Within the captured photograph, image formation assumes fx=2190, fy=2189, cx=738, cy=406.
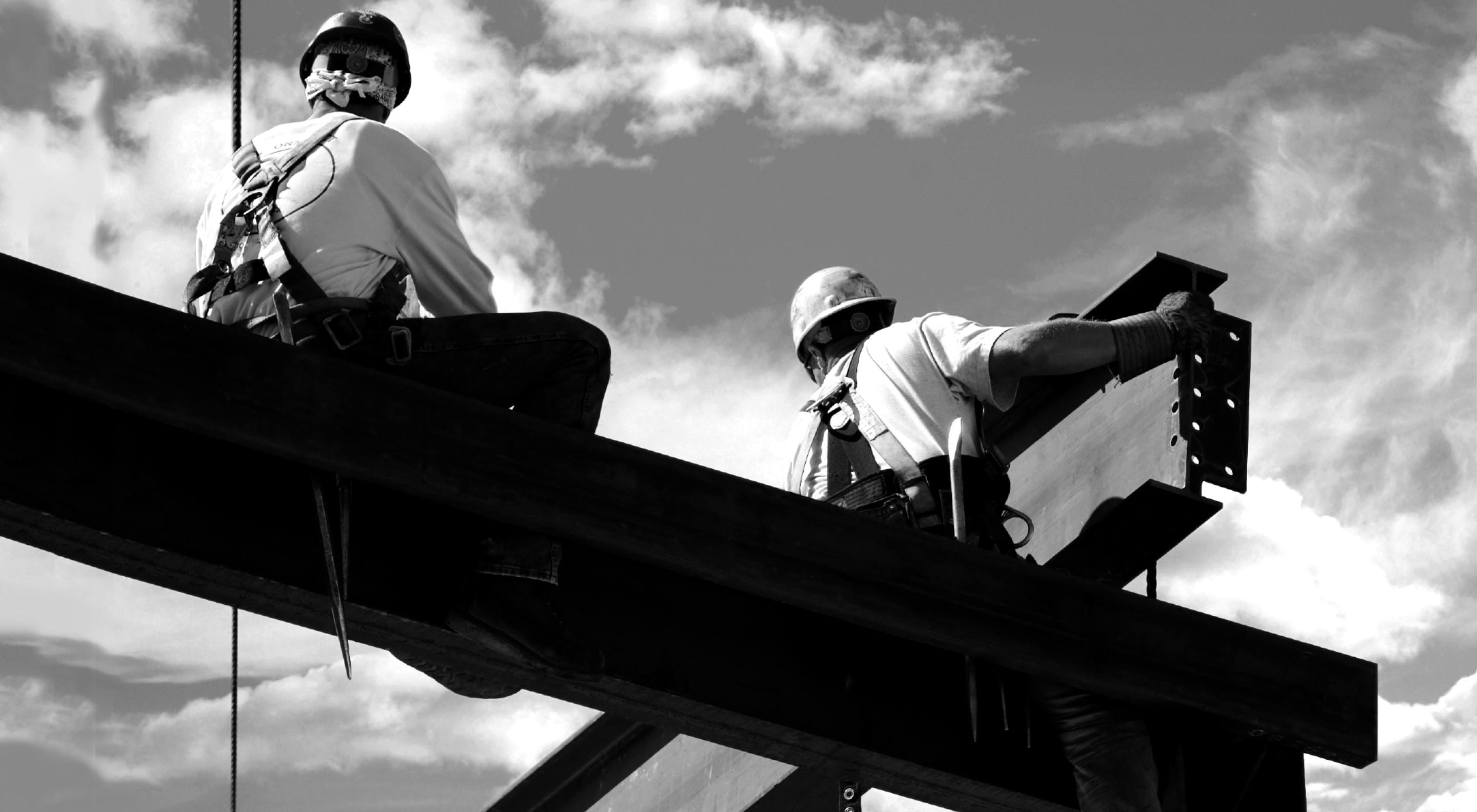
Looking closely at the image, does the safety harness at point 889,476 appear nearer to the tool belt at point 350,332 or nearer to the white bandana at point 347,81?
the tool belt at point 350,332

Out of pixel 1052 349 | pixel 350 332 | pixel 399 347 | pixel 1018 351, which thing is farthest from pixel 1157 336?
pixel 350 332

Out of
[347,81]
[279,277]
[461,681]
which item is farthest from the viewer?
[347,81]

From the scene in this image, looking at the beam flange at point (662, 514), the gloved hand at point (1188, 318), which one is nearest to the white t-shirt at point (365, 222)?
the beam flange at point (662, 514)

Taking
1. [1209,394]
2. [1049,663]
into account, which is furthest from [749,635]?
[1209,394]

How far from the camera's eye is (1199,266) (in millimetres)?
8109

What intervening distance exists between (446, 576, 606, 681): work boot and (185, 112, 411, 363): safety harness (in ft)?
2.38

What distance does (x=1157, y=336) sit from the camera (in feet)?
26.0

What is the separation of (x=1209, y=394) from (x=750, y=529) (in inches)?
98.9

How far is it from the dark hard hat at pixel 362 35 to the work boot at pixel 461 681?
6.07ft

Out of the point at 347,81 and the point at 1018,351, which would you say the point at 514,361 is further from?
the point at 1018,351

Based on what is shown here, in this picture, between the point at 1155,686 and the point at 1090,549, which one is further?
the point at 1090,549

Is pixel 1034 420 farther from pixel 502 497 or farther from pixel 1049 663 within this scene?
pixel 502 497

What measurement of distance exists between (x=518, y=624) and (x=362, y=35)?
2.13 metres

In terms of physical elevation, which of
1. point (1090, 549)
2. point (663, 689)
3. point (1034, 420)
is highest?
point (1034, 420)
